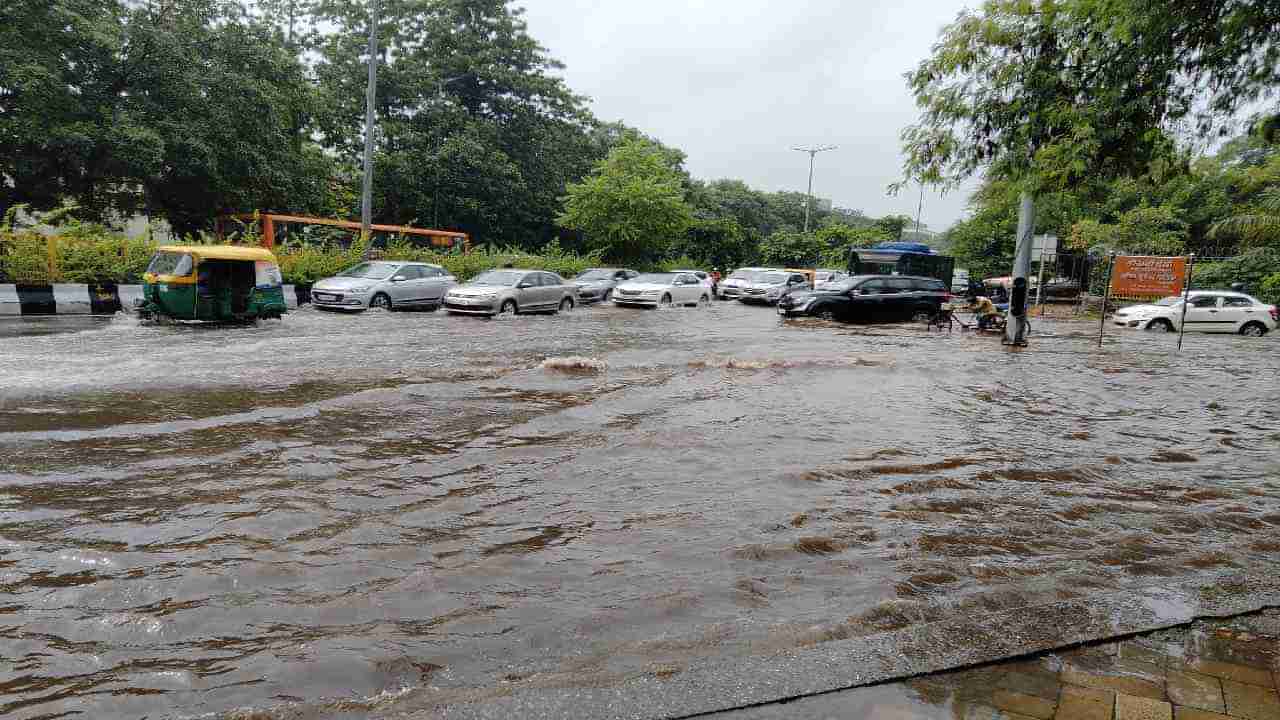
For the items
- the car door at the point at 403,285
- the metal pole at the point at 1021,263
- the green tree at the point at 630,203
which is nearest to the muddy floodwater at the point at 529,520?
the metal pole at the point at 1021,263

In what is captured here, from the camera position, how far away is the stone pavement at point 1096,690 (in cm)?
274

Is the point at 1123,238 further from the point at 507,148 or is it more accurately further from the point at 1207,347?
the point at 507,148

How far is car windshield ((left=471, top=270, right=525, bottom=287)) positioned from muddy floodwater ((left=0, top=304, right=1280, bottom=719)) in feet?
38.9

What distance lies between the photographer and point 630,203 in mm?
38031

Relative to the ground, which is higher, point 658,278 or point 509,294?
point 658,278

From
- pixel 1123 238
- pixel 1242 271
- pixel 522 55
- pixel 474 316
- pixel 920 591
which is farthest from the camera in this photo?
pixel 522 55

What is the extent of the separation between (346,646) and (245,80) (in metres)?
28.0

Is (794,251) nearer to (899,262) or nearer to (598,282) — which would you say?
(899,262)

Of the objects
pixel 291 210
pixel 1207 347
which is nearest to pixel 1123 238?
pixel 1207 347

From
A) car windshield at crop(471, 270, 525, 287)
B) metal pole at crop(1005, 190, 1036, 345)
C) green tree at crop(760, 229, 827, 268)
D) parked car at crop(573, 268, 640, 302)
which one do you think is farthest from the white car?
green tree at crop(760, 229, 827, 268)

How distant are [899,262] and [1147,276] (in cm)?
1346

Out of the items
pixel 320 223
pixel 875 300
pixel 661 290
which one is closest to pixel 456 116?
pixel 320 223

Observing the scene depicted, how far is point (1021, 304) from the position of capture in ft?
52.9

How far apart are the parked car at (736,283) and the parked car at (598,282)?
13.1ft
